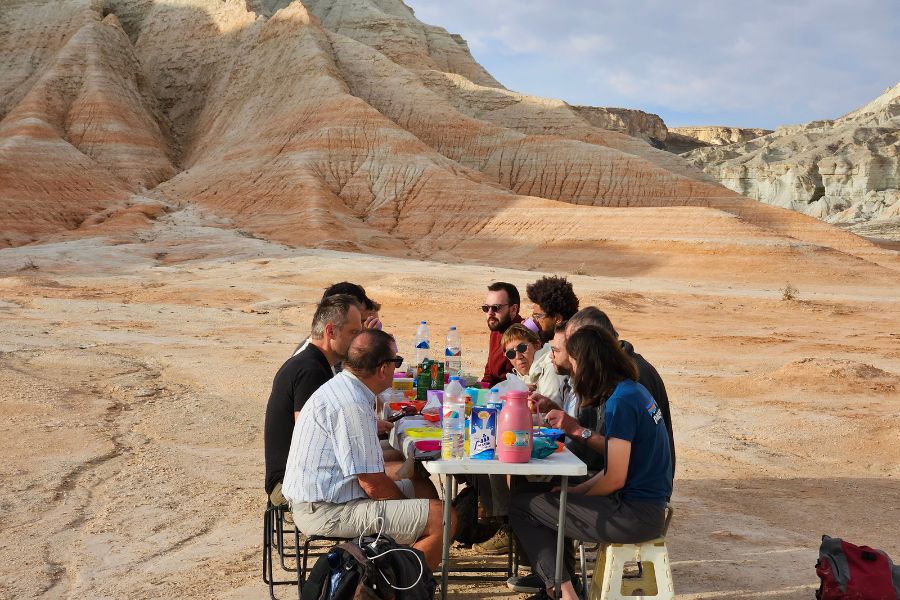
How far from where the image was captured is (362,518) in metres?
4.69

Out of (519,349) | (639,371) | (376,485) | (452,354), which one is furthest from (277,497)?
(639,371)

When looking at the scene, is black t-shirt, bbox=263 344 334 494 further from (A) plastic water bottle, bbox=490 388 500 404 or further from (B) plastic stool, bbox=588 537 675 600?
(B) plastic stool, bbox=588 537 675 600

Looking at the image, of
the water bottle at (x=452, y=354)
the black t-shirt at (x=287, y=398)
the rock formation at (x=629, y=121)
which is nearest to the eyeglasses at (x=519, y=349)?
the water bottle at (x=452, y=354)

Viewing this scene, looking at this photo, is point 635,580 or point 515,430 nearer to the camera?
point 515,430

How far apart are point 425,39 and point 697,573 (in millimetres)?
76397

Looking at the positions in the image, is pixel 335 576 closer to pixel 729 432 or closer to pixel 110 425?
pixel 110 425

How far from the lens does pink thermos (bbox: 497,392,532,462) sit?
14.7ft

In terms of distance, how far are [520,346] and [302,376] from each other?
5.98ft

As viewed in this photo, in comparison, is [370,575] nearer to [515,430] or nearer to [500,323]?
[515,430]

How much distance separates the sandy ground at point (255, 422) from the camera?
6.22m

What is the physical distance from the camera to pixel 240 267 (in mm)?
30594

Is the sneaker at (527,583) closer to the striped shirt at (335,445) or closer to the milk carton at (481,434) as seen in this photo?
the milk carton at (481,434)

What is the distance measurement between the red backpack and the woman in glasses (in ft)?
7.96

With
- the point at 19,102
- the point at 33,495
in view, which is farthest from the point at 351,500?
the point at 19,102
